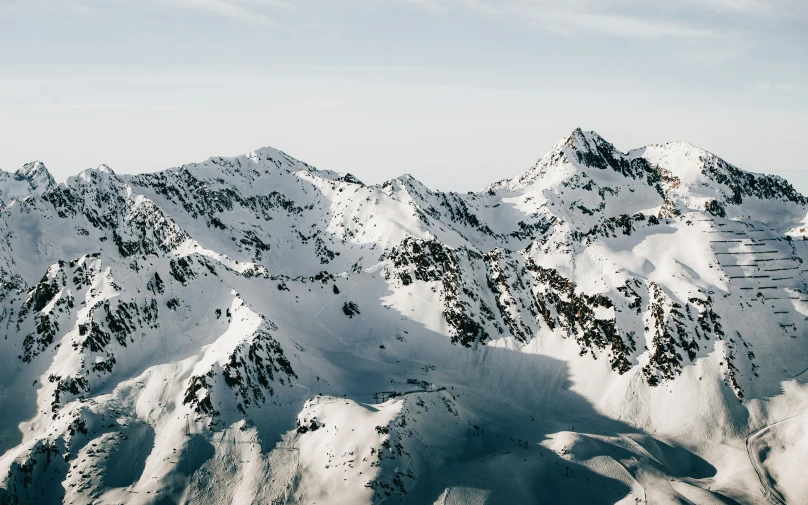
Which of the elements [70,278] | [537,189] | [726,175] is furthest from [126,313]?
[726,175]

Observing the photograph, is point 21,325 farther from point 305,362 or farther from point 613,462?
point 613,462

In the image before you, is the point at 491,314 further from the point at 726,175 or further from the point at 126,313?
the point at 726,175

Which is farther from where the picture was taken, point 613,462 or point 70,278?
point 70,278

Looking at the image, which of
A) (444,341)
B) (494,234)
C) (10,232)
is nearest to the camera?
(444,341)

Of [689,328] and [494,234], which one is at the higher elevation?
[689,328]

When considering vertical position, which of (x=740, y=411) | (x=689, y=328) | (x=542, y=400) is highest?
(x=689, y=328)

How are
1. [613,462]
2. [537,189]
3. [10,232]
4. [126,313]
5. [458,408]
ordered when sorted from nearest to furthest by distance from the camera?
1. [613,462]
2. [458,408]
3. [126,313]
4. [10,232]
5. [537,189]
